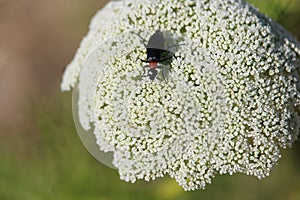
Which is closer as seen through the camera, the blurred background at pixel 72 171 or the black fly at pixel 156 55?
the black fly at pixel 156 55

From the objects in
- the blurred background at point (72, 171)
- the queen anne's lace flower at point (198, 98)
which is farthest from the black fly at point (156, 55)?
the blurred background at point (72, 171)

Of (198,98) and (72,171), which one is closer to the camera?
(198,98)

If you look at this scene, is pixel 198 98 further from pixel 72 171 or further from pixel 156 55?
pixel 72 171

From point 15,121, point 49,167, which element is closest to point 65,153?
point 49,167

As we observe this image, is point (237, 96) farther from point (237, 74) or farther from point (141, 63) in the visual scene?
point (141, 63)

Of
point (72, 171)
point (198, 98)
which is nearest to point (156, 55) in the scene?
point (198, 98)

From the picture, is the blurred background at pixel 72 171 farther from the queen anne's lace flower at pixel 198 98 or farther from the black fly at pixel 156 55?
the black fly at pixel 156 55
